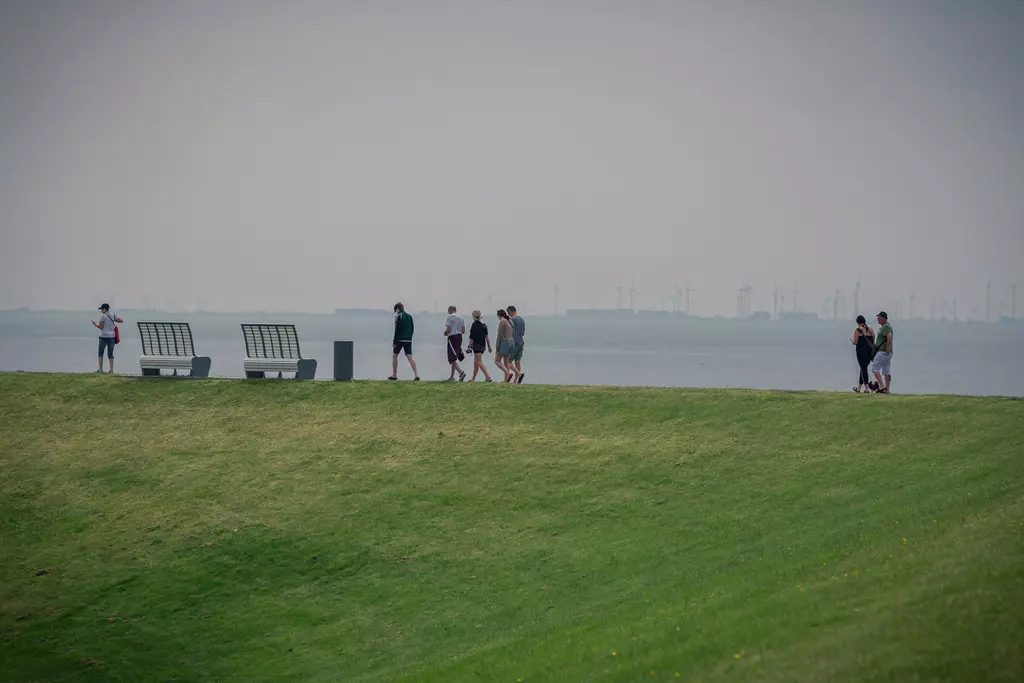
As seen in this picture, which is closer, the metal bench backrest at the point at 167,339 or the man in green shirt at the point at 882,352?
the man in green shirt at the point at 882,352

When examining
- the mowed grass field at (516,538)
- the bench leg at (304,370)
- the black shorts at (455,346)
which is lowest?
the mowed grass field at (516,538)

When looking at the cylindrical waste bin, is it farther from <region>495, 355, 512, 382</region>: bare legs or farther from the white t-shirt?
<region>495, 355, 512, 382</region>: bare legs

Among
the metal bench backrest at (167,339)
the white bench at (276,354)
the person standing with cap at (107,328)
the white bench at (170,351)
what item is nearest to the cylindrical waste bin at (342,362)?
the white bench at (276,354)

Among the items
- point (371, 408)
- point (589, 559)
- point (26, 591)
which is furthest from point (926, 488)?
point (26, 591)

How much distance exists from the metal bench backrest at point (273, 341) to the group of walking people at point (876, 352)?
52.7 feet

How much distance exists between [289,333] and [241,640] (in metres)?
15.5

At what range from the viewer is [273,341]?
3241cm

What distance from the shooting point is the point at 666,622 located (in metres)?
14.2

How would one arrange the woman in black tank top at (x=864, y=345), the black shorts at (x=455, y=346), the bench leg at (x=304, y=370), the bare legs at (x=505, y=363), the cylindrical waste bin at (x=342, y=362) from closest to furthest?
the woman in black tank top at (x=864, y=345), the bare legs at (x=505, y=363), the cylindrical waste bin at (x=342, y=362), the black shorts at (x=455, y=346), the bench leg at (x=304, y=370)

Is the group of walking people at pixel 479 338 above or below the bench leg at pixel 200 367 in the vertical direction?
above

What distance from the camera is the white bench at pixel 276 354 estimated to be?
31.8 meters

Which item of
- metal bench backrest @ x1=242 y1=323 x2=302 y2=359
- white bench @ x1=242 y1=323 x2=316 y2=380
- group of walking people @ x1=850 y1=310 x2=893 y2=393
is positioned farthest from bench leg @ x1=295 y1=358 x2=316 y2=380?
group of walking people @ x1=850 y1=310 x2=893 y2=393

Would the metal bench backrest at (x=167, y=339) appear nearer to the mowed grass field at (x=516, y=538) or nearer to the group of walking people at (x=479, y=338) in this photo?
the mowed grass field at (x=516, y=538)

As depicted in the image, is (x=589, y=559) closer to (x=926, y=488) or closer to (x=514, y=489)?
(x=514, y=489)
